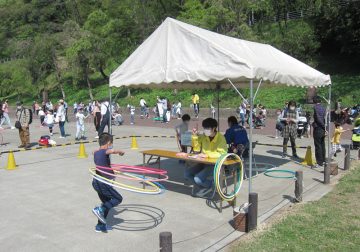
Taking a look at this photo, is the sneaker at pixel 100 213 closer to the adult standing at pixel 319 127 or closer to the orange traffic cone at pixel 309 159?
the adult standing at pixel 319 127

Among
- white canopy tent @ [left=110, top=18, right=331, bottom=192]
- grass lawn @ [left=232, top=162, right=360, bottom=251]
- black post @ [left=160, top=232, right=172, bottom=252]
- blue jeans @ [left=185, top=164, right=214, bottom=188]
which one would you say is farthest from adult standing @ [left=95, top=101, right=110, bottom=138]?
black post @ [left=160, top=232, right=172, bottom=252]

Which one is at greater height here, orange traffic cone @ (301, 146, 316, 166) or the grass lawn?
orange traffic cone @ (301, 146, 316, 166)

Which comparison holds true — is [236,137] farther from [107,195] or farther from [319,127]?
[107,195]

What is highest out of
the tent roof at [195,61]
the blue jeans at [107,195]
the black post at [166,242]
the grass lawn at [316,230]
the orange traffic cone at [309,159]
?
the tent roof at [195,61]

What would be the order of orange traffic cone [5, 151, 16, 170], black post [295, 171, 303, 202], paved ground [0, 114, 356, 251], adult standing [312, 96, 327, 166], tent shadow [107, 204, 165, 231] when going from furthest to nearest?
orange traffic cone [5, 151, 16, 170] → adult standing [312, 96, 327, 166] → black post [295, 171, 303, 202] → tent shadow [107, 204, 165, 231] → paved ground [0, 114, 356, 251]

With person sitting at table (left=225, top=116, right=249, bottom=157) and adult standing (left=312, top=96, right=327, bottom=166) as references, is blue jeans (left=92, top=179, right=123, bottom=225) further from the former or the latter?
adult standing (left=312, top=96, right=327, bottom=166)

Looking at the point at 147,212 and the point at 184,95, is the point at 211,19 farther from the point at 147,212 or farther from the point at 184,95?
the point at 147,212

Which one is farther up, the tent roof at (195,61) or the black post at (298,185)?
the tent roof at (195,61)

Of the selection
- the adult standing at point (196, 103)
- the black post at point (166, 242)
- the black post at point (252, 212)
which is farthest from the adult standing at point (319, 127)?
the adult standing at point (196, 103)

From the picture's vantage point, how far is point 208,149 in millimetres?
8164

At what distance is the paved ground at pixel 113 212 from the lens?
599cm

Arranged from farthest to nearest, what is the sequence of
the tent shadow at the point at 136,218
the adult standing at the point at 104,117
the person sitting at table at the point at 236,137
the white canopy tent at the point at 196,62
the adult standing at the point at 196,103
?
the adult standing at the point at 196,103
the adult standing at the point at 104,117
the person sitting at table at the point at 236,137
the white canopy tent at the point at 196,62
the tent shadow at the point at 136,218

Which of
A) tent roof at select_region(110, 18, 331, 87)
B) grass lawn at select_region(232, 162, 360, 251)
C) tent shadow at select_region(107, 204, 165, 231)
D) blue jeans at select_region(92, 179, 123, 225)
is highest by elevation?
tent roof at select_region(110, 18, 331, 87)

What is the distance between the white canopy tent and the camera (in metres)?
7.38
